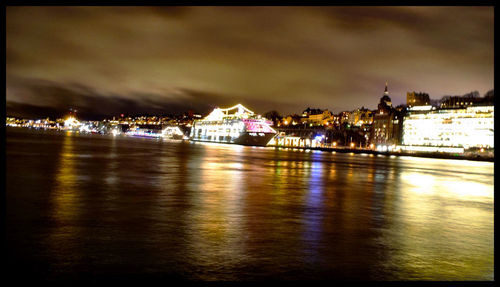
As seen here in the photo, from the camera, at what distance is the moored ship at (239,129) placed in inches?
4055

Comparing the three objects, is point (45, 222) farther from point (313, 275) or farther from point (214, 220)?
point (313, 275)

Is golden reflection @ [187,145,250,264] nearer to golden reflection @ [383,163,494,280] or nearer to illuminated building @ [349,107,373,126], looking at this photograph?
golden reflection @ [383,163,494,280]

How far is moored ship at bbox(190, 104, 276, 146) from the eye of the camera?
338 feet

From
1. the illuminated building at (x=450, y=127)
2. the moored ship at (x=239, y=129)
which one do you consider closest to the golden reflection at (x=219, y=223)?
the moored ship at (x=239, y=129)

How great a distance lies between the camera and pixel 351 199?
14.2m

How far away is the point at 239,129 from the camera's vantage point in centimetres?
10562

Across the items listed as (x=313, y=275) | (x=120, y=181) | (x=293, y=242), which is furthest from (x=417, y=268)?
(x=120, y=181)

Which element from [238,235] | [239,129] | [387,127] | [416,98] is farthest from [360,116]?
[238,235]

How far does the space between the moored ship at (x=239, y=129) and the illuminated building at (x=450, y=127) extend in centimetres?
3983

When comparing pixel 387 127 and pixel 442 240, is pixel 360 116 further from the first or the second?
pixel 442 240

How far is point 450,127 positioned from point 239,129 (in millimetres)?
51979

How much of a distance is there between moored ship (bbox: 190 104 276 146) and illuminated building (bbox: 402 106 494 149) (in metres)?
39.8

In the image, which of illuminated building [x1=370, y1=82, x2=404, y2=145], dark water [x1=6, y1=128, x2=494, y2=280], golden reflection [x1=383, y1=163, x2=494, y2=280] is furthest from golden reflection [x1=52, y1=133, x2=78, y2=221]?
illuminated building [x1=370, y1=82, x2=404, y2=145]

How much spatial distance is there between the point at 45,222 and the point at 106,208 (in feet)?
6.65
